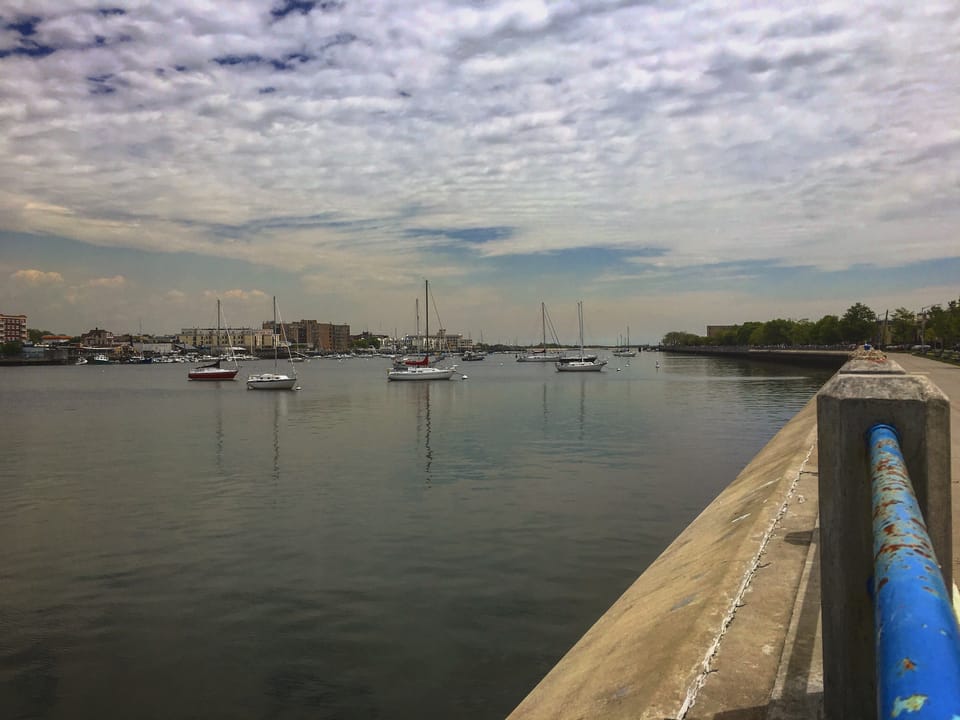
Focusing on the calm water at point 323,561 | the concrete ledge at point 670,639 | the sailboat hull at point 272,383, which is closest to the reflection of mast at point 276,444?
the calm water at point 323,561

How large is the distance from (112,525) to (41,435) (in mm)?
28670

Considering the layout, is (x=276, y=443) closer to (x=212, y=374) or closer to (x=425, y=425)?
(x=425, y=425)

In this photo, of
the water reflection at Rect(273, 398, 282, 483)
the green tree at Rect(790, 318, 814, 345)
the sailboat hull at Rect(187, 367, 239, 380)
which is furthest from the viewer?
the green tree at Rect(790, 318, 814, 345)

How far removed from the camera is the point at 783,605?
5871 mm

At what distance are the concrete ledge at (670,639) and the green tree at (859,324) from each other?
153480mm

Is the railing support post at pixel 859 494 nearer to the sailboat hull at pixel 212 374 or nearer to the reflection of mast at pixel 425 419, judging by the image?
the reflection of mast at pixel 425 419

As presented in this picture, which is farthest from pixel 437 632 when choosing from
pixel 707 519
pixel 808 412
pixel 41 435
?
pixel 41 435

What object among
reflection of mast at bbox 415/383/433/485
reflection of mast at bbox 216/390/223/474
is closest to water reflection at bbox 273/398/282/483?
reflection of mast at bbox 216/390/223/474

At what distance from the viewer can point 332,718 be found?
29.3ft

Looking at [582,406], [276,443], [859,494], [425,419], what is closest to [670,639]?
[859,494]

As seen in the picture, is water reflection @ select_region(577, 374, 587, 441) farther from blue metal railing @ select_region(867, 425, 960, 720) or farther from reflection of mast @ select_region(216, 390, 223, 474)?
blue metal railing @ select_region(867, 425, 960, 720)

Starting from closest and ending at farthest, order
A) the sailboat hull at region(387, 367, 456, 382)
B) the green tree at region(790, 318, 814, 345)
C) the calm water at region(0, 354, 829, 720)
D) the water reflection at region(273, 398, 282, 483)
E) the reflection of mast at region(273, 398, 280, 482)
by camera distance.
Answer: the calm water at region(0, 354, 829, 720)
the water reflection at region(273, 398, 282, 483)
the reflection of mast at region(273, 398, 280, 482)
the sailboat hull at region(387, 367, 456, 382)
the green tree at region(790, 318, 814, 345)

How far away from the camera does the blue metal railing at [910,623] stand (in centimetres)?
142

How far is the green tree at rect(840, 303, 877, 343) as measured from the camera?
474ft
